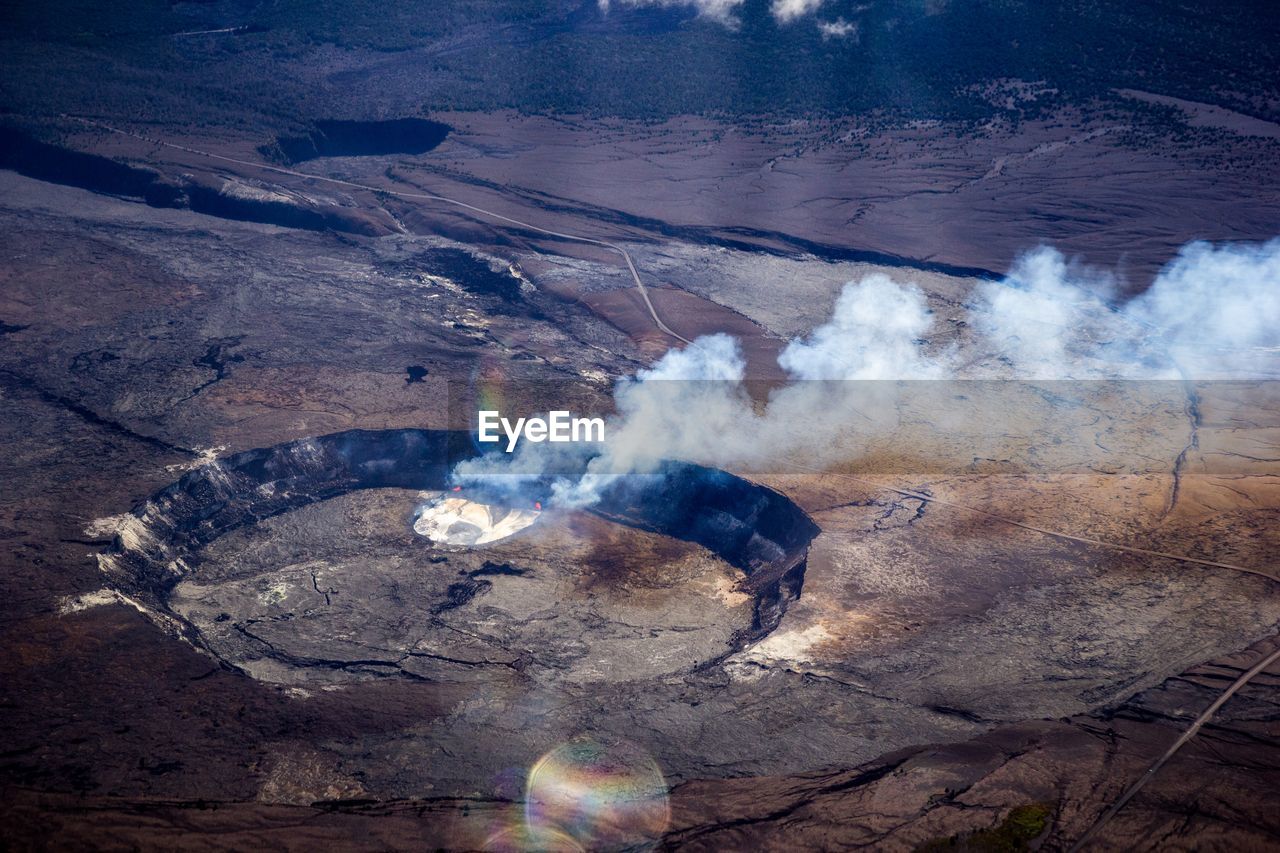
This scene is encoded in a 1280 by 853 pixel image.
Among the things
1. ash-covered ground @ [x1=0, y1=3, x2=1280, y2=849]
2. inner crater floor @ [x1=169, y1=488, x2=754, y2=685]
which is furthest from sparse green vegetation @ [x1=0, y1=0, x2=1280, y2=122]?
inner crater floor @ [x1=169, y1=488, x2=754, y2=685]

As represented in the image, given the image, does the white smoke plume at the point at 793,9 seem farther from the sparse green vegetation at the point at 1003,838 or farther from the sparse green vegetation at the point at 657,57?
the sparse green vegetation at the point at 1003,838

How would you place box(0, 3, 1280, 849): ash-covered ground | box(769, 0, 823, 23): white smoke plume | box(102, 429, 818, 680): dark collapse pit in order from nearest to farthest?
box(0, 3, 1280, 849): ash-covered ground, box(102, 429, 818, 680): dark collapse pit, box(769, 0, 823, 23): white smoke plume

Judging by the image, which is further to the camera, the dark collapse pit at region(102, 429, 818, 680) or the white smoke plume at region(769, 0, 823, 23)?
the white smoke plume at region(769, 0, 823, 23)

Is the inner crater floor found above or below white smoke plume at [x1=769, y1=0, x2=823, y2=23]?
below

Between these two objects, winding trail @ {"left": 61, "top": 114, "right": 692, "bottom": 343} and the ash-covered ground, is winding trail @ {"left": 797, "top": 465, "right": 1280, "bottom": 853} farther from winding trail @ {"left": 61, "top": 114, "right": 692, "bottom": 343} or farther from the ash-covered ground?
winding trail @ {"left": 61, "top": 114, "right": 692, "bottom": 343}

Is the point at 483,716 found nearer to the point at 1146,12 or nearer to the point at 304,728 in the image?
the point at 304,728

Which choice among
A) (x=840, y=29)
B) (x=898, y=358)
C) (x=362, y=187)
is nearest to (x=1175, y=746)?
(x=898, y=358)

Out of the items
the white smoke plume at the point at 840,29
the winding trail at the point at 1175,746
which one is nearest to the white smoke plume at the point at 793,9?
the white smoke plume at the point at 840,29
